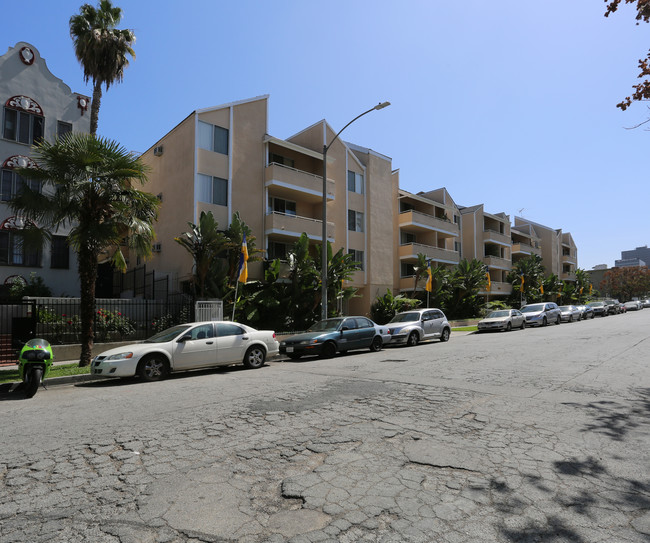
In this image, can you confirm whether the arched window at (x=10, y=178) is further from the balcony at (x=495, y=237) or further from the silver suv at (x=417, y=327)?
the balcony at (x=495, y=237)

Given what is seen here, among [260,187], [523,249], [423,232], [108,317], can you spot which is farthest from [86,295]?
[523,249]

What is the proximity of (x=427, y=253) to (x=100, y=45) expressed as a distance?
25.8 metres

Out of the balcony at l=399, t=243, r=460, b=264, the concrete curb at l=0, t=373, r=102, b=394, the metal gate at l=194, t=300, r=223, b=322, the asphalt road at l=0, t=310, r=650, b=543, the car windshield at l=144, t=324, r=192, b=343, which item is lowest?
the concrete curb at l=0, t=373, r=102, b=394

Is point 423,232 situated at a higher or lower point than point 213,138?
lower

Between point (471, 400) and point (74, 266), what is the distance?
20310mm

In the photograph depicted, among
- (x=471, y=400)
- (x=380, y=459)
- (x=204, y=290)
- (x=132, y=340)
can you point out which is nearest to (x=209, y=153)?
(x=204, y=290)

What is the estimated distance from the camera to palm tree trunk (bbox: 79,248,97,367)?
41.7 ft

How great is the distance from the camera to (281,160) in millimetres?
26844

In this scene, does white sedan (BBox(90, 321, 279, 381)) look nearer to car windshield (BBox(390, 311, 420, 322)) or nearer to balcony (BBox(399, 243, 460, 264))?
car windshield (BBox(390, 311, 420, 322))

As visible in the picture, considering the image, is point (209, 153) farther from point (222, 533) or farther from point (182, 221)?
point (222, 533)

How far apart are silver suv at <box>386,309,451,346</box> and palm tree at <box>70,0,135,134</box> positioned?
662 inches

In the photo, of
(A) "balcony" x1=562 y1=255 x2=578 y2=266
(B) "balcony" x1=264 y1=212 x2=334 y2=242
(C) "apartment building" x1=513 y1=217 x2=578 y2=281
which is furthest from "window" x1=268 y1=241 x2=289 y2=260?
(A) "balcony" x1=562 y1=255 x2=578 y2=266

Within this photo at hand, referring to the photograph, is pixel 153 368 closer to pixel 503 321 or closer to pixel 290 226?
pixel 290 226

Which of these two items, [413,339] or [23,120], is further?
[23,120]
